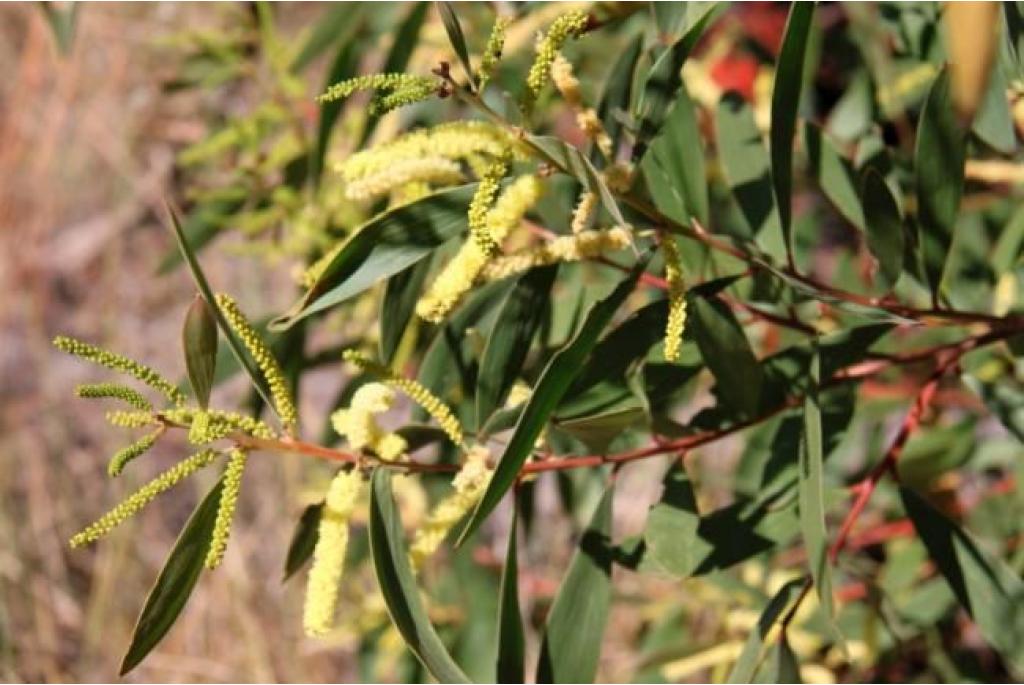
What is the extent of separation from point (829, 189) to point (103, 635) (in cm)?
184

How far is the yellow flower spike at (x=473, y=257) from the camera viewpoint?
0.73 m

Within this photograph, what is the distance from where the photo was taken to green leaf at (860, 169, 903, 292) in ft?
2.91

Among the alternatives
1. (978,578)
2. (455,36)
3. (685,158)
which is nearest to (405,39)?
(685,158)

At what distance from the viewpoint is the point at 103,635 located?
7.91 ft

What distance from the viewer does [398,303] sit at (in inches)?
36.3

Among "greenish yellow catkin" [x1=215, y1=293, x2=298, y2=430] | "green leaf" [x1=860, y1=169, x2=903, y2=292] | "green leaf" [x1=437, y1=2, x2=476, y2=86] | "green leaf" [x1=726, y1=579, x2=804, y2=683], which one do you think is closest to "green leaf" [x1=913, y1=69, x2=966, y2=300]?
"green leaf" [x1=860, y1=169, x2=903, y2=292]

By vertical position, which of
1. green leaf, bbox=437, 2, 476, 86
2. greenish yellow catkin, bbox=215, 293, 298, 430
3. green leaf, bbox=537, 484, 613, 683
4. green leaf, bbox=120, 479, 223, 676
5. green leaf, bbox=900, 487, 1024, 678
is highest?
green leaf, bbox=437, 2, 476, 86

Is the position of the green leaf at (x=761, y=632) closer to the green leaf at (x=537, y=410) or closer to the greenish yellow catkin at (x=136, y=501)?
the green leaf at (x=537, y=410)

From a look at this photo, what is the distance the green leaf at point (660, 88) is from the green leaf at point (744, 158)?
0.81ft

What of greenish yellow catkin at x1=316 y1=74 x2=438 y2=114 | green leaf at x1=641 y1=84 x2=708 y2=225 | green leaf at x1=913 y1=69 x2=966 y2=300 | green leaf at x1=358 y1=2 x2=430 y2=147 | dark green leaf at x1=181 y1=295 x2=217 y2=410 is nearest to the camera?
greenish yellow catkin at x1=316 y1=74 x2=438 y2=114

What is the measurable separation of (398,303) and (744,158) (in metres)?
0.35

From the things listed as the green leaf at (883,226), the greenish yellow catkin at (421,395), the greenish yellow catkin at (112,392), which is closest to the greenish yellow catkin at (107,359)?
the greenish yellow catkin at (112,392)

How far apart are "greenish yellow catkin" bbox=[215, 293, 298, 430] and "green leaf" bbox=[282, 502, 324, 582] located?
115 mm

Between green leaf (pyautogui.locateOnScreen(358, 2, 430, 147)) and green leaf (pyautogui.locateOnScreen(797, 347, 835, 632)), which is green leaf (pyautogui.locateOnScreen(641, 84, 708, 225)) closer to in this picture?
green leaf (pyautogui.locateOnScreen(797, 347, 835, 632))
